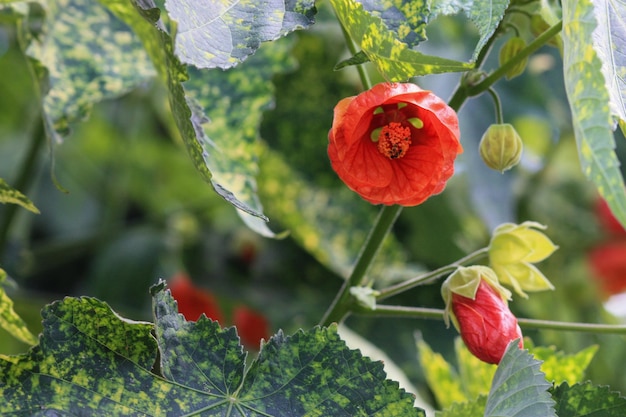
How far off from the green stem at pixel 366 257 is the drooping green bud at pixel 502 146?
0.07m

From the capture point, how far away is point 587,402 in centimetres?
51

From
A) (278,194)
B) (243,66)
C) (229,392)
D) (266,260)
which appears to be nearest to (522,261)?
(229,392)

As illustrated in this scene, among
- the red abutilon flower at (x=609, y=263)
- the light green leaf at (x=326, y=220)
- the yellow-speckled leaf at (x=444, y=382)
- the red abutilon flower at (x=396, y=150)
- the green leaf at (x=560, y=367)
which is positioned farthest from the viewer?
the red abutilon flower at (x=609, y=263)

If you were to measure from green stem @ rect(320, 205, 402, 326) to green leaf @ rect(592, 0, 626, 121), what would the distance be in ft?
0.55

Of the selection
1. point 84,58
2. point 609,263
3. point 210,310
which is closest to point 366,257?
point 84,58

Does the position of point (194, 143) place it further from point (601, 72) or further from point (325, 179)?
point (325, 179)

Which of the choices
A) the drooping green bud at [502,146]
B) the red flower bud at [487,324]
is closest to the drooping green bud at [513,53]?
the drooping green bud at [502,146]

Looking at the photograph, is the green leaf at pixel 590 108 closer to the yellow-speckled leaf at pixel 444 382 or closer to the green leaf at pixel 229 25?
the green leaf at pixel 229 25

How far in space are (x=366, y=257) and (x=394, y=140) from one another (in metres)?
0.08

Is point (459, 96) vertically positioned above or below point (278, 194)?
above

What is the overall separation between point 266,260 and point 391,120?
2.37 feet

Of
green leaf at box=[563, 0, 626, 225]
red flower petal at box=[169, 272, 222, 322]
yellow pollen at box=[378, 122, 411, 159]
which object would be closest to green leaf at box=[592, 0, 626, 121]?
green leaf at box=[563, 0, 626, 225]

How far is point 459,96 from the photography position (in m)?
0.55

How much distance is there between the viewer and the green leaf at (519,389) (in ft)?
1.48
